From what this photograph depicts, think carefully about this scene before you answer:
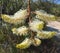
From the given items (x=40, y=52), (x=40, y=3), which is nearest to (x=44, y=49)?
(x=40, y=52)

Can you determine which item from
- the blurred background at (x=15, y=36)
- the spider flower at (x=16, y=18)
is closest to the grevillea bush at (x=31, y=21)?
the spider flower at (x=16, y=18)

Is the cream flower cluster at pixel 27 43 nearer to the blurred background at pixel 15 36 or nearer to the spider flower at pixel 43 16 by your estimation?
the spider flower at pixel 43 16

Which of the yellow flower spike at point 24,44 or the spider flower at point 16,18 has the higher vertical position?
the spider flower at point 16,18

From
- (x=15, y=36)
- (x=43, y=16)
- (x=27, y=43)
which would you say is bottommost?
(x=15, y=36)

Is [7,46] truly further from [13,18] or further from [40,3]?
[13,18]

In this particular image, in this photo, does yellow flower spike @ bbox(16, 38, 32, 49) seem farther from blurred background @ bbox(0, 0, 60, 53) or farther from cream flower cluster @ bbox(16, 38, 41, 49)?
blurred background @ bbox(0, 0, 60, 53)

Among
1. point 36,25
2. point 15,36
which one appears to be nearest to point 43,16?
point 36,25

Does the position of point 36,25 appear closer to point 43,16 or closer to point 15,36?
point 43,16

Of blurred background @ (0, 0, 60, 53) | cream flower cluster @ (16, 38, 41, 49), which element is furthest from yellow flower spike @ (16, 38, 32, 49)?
blurred background @ (0, 0, 60, 53)
